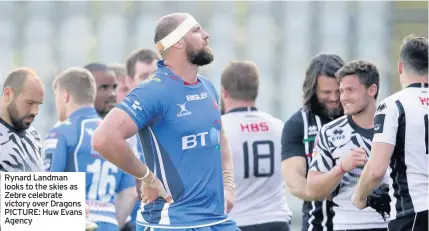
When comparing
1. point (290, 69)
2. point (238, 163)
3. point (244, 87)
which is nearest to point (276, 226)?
point (238, 163)

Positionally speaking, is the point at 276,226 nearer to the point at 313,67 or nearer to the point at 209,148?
the point at 313,67

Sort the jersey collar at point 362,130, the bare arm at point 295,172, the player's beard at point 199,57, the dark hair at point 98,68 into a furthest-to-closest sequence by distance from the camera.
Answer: the dark hair at point 98,68 → the bare arm at point 295,172 → the jersey collar at point 362,130 → the player's beard at point 199,57

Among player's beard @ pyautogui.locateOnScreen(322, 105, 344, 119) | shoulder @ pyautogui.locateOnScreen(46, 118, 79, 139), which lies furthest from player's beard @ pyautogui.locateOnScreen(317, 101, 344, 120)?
shoulder @ pyautogui.locateOnScreen(46, 118, 79, 139)

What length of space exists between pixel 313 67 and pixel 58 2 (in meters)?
9.45

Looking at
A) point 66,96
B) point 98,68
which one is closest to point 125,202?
point 66,96

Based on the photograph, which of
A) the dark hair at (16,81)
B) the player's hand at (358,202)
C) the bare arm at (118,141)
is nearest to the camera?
the bare arm at (118,141)

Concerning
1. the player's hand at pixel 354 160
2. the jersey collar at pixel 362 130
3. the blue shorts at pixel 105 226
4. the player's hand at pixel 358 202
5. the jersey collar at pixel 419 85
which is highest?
the jersey collar at pixel 419 85

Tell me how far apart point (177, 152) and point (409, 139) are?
4.93 feet

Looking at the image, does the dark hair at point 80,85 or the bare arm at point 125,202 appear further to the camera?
the bare arm at point 125,202

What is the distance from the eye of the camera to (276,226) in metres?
9.55

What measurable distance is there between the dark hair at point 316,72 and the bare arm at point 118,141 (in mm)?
2346

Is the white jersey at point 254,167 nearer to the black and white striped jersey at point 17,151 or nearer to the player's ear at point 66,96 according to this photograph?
the player's ear at point 66,96

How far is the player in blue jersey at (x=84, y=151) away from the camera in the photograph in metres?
9.23

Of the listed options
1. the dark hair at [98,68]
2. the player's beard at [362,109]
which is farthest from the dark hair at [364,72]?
the dark hair at [98,68]
